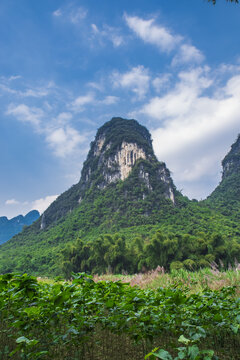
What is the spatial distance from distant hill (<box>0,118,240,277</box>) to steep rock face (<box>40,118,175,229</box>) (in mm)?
383

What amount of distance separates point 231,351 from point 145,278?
660 cm

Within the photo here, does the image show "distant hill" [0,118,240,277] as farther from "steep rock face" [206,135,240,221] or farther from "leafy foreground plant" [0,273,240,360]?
"leafy foreground plant" [0,273,240,360]

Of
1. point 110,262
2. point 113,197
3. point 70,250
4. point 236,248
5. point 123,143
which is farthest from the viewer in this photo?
point 123,143

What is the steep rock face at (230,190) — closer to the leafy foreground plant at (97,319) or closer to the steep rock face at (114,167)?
the steep rock face at (114,167)

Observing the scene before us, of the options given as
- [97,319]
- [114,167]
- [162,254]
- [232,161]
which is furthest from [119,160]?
[97,319]

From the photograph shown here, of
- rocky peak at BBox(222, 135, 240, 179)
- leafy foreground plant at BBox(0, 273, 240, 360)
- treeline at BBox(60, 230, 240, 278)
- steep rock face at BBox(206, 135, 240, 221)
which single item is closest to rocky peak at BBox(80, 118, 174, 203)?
steep rock face at BBox(206, 135, 240, 221)

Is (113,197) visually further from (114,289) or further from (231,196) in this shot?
(114,289)

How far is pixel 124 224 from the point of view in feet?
192

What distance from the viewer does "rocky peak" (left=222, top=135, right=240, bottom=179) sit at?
324 feet

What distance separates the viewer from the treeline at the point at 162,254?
1350cm

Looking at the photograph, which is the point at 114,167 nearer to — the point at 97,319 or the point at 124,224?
the point at 124,224

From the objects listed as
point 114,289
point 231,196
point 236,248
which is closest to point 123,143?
point 231,196

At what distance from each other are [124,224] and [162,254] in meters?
44.4

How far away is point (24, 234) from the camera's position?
8988 centimetres
